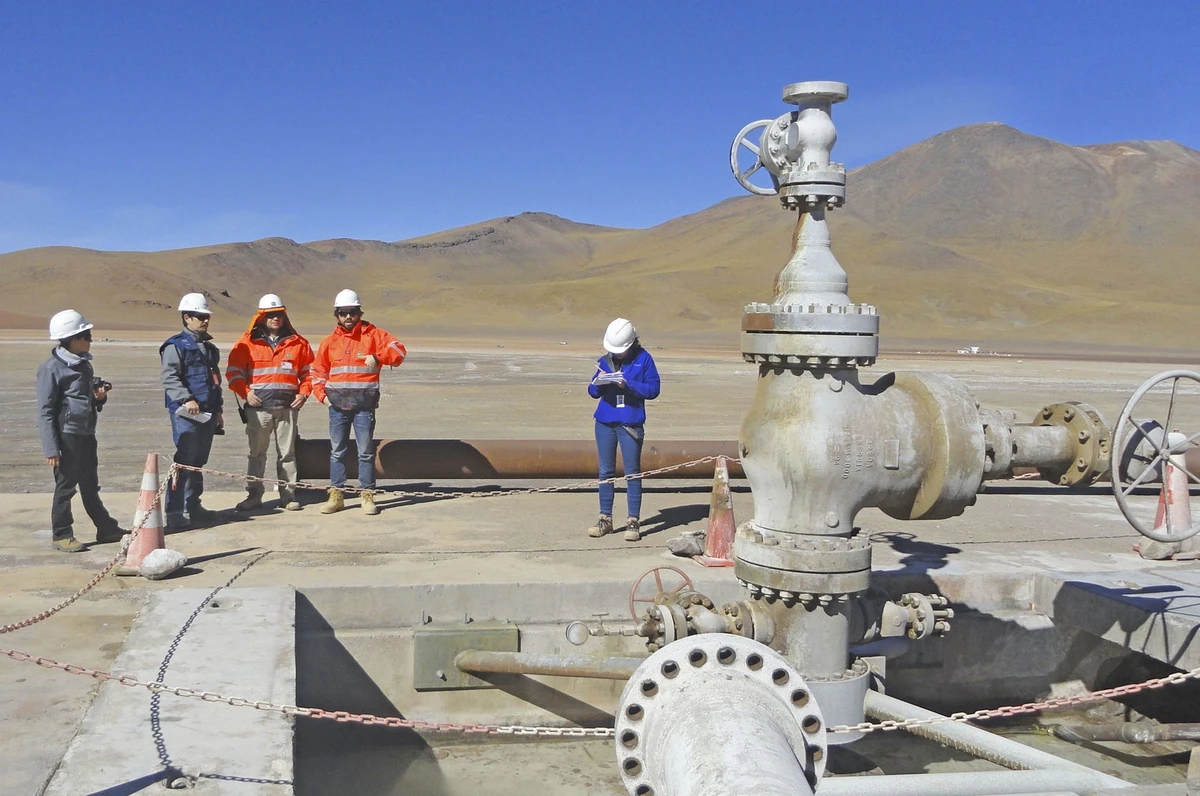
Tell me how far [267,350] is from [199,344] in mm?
507

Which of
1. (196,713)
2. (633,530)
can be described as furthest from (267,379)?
(196,713)

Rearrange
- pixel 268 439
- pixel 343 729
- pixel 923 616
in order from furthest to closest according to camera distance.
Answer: pixel 268 439
pixel 343 729
pixel 923 616

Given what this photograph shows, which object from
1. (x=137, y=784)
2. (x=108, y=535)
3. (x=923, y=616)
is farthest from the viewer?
(x=108, y=535)

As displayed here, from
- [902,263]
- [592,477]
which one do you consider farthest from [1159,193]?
[592,477]

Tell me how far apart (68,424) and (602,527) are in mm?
3592

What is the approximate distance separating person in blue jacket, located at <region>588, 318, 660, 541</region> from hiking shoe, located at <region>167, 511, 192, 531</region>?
2.83 meters

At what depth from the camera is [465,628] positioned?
5.92 m

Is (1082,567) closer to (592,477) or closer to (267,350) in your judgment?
(592,477)

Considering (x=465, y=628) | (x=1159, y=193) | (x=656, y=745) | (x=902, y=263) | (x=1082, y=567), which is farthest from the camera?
(x=1159, y=193)

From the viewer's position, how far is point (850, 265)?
10050 centimetres

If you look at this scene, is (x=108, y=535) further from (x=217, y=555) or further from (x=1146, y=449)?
(x=1146, y=449)

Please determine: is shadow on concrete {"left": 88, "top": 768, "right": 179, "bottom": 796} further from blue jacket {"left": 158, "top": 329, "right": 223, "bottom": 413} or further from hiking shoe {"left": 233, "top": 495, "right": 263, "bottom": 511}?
hiking shoe {"left": 233, "top": 495, "right": 263, "bottom": 511}

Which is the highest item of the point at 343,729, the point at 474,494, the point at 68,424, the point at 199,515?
the point at 68,424

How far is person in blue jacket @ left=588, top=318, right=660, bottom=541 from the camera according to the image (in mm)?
7453
